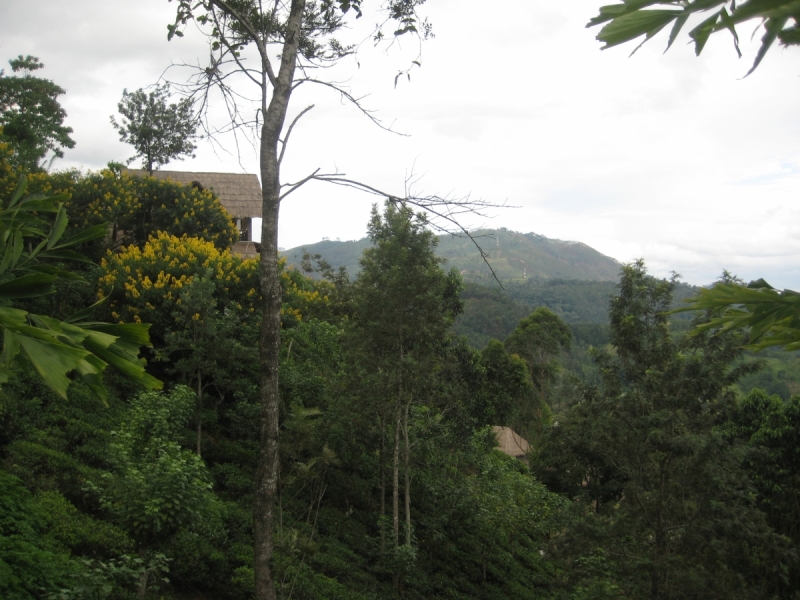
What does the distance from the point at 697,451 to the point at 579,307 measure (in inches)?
4658

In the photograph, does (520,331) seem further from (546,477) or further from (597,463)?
(597,463)

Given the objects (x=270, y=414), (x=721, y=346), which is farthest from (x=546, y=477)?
(x=270, y=414)

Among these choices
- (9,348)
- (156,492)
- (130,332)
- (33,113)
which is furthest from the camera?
(33,113)

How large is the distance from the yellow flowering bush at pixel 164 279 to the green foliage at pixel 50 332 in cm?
804

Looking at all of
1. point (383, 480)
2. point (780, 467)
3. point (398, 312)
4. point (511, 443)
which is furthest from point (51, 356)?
point (511, 443)

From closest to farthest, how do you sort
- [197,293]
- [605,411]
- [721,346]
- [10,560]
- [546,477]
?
[10,560] → [721,346] → [605,411] → [197,293] → [546,477]

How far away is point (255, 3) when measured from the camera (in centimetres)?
601

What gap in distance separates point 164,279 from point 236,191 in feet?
39.6

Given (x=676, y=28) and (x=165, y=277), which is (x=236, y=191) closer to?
(x=165, y=277)

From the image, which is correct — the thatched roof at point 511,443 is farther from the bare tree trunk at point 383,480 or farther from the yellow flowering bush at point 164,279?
the yellow flowering bush at point 164,279

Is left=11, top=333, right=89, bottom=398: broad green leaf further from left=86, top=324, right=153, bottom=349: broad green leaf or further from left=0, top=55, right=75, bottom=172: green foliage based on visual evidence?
left=0, top=55, right=75, bottom=172: green foliage

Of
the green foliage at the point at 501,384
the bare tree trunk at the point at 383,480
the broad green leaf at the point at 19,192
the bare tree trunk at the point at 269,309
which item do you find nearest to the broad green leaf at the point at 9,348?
the broad green leaf at the point at 19,192

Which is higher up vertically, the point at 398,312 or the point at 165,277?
the point at 165,277

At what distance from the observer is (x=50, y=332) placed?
2.01 meters
